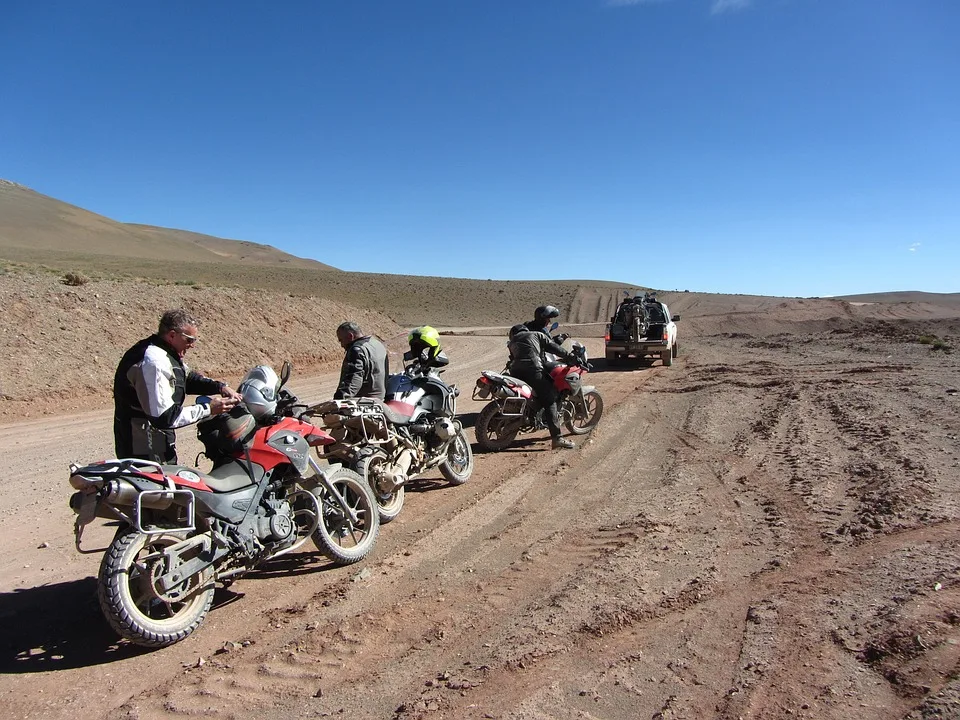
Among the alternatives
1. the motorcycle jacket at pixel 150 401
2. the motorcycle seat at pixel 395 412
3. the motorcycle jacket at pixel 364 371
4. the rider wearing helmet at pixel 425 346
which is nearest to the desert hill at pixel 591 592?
the motorcycle jacket at pixel 150 401

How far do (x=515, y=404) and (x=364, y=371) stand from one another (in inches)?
109

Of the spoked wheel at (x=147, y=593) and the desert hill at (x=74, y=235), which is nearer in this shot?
the spoked wheel at (x=147, y=593)

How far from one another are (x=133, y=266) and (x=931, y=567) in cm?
7772

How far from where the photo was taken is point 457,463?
696cm

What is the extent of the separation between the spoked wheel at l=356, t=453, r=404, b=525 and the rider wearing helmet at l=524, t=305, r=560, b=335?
3.43m

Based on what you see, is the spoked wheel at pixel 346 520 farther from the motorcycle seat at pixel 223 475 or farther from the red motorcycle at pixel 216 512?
the motorcycle seat at pixel 223 475

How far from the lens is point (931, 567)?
4.05 m

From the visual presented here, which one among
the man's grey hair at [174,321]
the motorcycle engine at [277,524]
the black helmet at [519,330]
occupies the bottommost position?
the motorcycle engine at [277,524]

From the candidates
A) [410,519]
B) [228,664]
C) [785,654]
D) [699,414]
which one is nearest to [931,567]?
[785,654]

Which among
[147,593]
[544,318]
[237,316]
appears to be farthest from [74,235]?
[147,593]

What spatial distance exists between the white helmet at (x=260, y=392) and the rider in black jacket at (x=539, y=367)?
14.9ft

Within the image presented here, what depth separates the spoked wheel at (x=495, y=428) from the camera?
27.8 ft

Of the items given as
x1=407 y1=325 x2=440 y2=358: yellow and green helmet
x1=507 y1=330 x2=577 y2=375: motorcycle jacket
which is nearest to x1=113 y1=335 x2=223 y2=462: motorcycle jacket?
x1=407 y1=325 x2=440 y2=358: yellow and green helmet

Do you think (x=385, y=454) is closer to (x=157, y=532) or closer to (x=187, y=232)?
(x=157, y=532)
